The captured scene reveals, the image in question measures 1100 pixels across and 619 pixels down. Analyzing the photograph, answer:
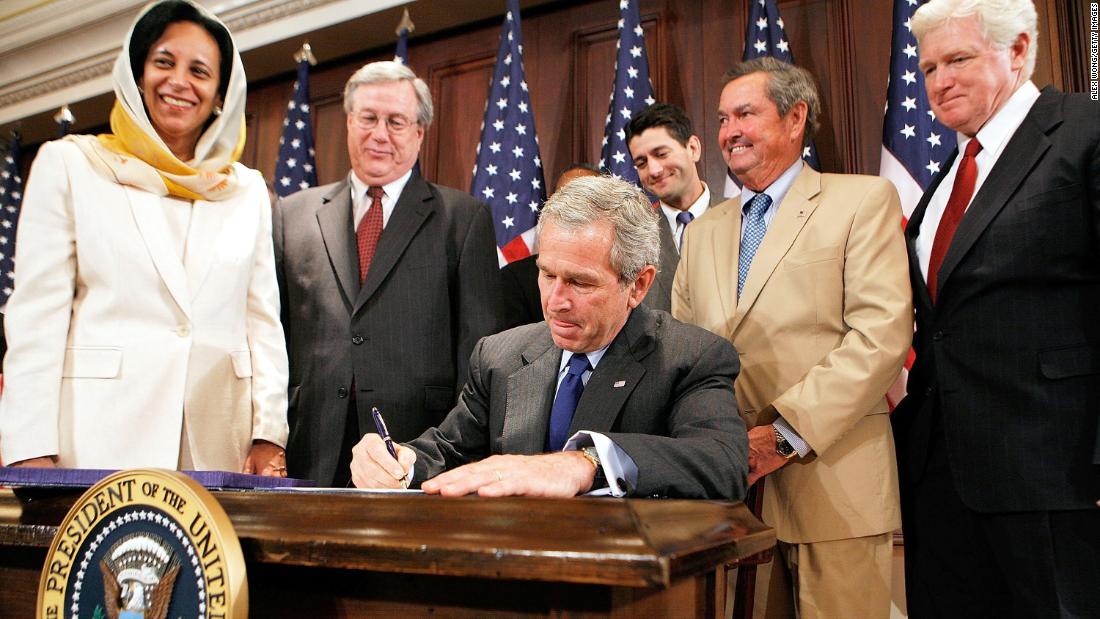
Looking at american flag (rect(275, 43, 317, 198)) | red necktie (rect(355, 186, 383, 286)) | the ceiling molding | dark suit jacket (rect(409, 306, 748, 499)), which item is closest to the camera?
dark suit jacket (rect(409, 306, 748, 499))

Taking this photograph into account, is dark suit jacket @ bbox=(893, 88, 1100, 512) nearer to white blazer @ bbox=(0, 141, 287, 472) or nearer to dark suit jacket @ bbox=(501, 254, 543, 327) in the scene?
dark suit jacket @ bbox=(501, 254, 543, 327)

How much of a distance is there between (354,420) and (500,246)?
1.61 m

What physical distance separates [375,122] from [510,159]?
136 centimetres

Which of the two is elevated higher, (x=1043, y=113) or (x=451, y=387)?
(x=1043, y=113)

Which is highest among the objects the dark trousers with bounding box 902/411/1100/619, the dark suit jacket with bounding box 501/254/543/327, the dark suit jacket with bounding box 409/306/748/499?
the dark suit jacket with bounding box 501/254/543/327

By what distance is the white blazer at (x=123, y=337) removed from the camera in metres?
1.95

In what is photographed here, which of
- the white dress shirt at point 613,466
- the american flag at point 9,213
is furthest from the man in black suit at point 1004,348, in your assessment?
the american flag at point 9,213

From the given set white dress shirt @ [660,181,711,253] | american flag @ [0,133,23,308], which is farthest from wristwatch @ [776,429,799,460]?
american flag @ [0,133,23,308]

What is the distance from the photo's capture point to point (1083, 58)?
3242 mm

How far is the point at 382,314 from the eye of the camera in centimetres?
246

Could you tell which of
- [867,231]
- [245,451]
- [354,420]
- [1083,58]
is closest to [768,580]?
[867,231]

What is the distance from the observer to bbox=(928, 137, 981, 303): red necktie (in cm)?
212

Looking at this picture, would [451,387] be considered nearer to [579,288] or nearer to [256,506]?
[579,288]

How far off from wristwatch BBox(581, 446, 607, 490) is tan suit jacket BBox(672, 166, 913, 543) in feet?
2.77
